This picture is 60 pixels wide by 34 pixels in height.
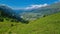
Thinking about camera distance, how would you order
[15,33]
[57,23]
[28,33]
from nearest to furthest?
[28,33]
[15,33]
[57,23]

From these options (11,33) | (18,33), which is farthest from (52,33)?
(11,33)

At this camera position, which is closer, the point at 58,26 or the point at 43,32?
the point at 43,32

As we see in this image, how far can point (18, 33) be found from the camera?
3891 cm

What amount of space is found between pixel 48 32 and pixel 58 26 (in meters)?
6.30

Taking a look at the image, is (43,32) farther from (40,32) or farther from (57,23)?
(57,23)

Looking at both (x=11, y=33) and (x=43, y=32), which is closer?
(x=43, y=32)

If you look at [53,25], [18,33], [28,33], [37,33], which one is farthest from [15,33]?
[53,25]

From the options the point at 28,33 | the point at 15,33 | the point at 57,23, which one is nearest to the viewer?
the point at 28,33

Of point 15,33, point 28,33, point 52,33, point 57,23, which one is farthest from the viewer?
point 57,23

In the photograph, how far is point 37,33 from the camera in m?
34.5

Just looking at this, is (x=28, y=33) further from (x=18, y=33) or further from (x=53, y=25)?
(x=53, y=25)

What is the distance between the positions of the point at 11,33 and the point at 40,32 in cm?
915

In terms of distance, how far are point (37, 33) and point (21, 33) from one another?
15.2 feet

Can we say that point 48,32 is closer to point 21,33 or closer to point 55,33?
point 55,33
